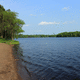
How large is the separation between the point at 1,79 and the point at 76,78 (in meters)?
8.00

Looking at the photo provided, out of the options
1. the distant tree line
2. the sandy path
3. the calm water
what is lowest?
the calm water

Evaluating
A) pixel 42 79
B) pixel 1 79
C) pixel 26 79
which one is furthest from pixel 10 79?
pixel 42 79

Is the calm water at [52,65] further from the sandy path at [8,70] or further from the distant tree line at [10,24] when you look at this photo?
the distant tree line at [10,24]

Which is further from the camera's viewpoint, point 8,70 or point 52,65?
point 52,65

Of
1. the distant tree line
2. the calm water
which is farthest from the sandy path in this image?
the distant tree line

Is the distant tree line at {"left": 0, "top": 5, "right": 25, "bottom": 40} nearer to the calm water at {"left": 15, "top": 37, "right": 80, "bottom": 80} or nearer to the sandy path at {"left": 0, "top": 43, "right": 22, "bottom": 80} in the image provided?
the calm water at {"left": 15, "top": 37, "right": 80, "bottom": 80}

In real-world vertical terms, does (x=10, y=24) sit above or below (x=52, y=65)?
above

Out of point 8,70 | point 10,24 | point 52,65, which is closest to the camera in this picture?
point 8,70

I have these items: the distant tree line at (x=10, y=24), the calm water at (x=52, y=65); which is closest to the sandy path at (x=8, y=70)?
the calm water at (x=52, y=65)

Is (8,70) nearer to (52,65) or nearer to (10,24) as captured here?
(52,65)

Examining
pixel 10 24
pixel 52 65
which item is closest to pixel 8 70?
pixel 52 65

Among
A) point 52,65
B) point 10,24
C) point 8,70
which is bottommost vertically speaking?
point 52,65

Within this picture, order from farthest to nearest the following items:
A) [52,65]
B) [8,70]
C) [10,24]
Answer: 1. [10,24]
2. [52,65]
3. [8,70]

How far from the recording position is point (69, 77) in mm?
9570
